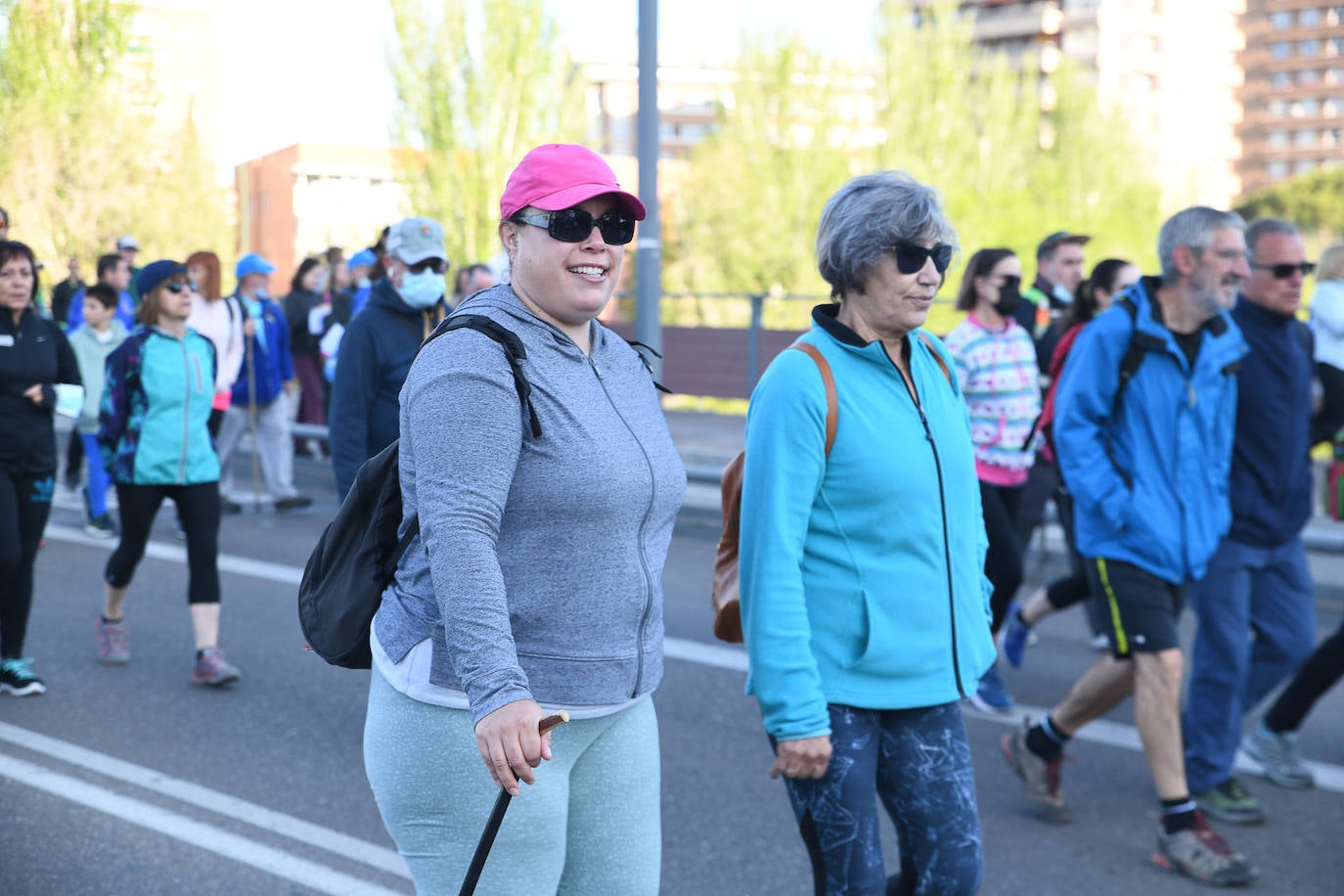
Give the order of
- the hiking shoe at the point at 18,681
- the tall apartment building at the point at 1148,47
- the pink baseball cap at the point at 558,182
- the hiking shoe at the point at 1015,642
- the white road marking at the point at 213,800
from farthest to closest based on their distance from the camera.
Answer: the tall apartment building at the point at 1148,47, the hiking shoe at the point at 1015,642, the hiking shoe at the point at 18,681, the white road marking at the point at 213,800, the pink baseball cap at the point at 558,182

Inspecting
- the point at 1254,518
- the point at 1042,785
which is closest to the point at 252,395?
the point at 1042,785

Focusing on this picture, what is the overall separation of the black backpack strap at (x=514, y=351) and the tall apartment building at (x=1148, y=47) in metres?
90.1

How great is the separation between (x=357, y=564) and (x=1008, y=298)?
4278mm

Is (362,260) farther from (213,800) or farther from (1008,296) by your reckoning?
(213,800)

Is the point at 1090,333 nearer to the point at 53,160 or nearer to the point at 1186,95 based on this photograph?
the point at 53,160

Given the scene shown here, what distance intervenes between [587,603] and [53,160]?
1045 inches

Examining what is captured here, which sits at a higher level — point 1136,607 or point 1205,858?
point 1136,607

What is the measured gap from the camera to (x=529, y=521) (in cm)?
235

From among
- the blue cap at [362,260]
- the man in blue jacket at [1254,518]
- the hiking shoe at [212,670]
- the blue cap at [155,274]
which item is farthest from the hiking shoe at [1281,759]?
the blue cap at [362,260]

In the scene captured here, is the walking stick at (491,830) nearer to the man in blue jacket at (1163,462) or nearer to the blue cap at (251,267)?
the man in blue jacket at (1163,462)

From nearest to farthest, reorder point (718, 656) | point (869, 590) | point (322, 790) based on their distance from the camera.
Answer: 1. point (869, 590)
2. point (322, 790)
3. point (718, 656)

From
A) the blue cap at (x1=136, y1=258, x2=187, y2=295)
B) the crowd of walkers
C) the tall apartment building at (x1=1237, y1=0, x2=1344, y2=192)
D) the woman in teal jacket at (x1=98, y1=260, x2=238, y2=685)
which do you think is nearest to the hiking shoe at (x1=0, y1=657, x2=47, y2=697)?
the woman in teal jacket at (x1=98, y1=260, x2=238, y2=685)

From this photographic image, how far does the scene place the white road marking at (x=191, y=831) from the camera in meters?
4.21

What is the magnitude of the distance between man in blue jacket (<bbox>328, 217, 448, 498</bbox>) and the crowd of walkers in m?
1.97
